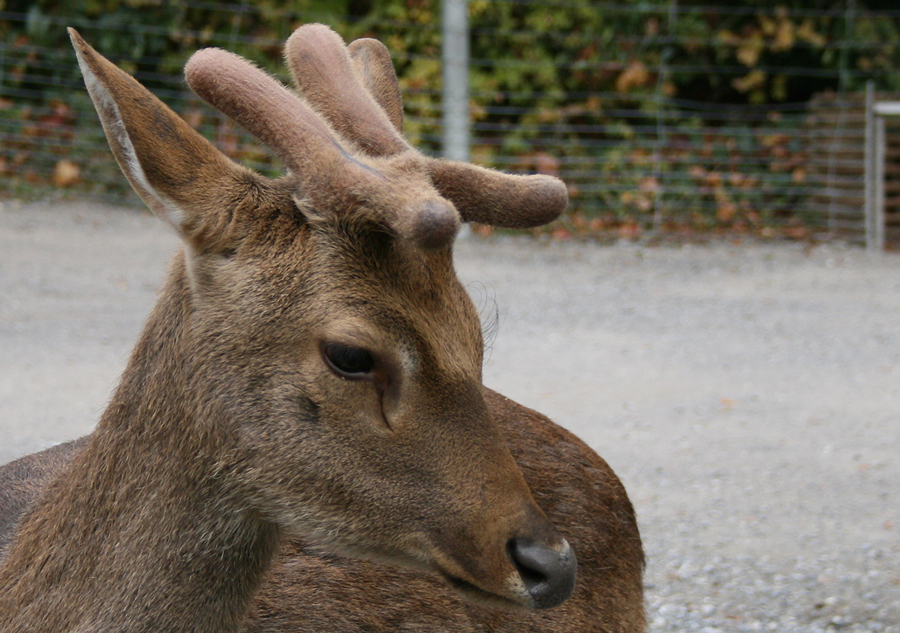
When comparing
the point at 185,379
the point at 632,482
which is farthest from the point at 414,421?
the point at 632,482

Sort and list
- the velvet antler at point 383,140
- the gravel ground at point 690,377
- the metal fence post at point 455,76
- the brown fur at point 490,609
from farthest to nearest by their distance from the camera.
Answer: the metal fence post at point 455,76
the gravel ground at point 690,377
the brown fur at point 490,609
the velvet antler at point 383,140

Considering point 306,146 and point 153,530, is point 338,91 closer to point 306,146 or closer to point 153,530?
point 306,146

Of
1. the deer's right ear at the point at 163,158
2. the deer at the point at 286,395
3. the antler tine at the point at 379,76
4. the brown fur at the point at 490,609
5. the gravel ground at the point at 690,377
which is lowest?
the gravel ground at the point at 690,377

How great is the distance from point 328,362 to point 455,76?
11483 mm

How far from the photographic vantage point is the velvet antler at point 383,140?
266cm

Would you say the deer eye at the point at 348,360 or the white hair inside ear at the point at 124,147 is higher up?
the white hair inside ear at the point at 124,147

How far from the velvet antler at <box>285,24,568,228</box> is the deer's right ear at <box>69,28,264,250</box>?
334 mm

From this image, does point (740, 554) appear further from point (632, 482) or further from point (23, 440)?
point (23, 440)

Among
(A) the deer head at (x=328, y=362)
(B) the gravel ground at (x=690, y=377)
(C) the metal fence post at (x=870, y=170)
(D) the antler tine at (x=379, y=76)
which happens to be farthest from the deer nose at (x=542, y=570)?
(C) the metal fence post at (x=870, y=170)

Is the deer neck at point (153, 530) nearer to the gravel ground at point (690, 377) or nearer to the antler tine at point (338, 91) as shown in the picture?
the antler tine at point (338, 91)

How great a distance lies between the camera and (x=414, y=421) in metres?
2.49

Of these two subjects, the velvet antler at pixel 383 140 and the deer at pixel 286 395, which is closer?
the deer at pixel 286 395

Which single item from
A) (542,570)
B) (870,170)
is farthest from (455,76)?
(542,570)

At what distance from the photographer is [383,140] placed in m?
2.72
